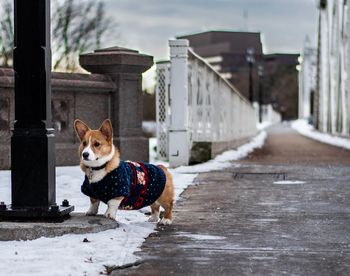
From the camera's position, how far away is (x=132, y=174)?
5.98m

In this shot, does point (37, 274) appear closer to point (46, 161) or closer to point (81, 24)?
point (46, 161)

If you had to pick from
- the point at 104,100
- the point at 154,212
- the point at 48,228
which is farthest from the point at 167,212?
the point at 104,100

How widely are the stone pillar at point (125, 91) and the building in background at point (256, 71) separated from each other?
106373mm

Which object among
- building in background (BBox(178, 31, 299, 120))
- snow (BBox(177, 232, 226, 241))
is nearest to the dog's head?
snow (BBox(177, 232, 226, 241))

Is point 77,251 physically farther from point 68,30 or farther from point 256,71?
point 256,71

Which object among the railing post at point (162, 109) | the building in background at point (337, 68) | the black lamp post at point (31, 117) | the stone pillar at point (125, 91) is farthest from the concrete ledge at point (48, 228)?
the building in background at point (337, 68)

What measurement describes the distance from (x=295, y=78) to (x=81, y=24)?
117 m

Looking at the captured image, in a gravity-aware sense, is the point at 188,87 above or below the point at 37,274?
above

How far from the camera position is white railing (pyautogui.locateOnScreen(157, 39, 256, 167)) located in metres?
13.0

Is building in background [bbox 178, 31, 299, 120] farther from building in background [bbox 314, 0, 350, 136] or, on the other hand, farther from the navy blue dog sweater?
the navy blue dog sweater

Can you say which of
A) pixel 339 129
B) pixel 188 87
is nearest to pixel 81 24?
pixel 339 129

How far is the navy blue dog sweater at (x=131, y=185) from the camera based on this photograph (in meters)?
5.77

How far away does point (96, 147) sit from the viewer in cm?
575

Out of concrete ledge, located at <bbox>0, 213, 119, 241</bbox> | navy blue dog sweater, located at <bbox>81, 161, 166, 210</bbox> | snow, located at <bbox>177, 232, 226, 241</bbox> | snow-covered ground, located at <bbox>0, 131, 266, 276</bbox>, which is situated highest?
navy blue dog sweater, located at <bbox>81, 161, 166, 210</bbox>
